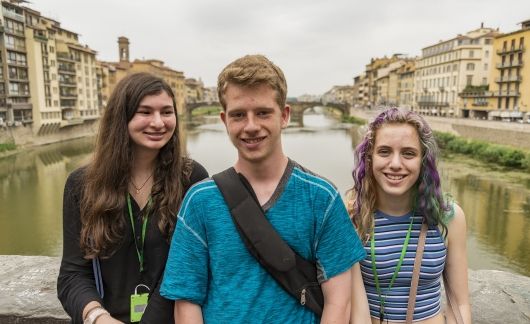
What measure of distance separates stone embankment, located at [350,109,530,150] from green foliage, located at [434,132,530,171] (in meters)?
0.73

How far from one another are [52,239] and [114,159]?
10846 millimetres

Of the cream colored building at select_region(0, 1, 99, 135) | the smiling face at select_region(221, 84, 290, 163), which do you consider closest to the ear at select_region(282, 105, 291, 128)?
the smiling face at select_region(221, 84, 290, 163)

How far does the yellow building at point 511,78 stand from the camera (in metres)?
32.5

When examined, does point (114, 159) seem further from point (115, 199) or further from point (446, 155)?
point (446, 155)

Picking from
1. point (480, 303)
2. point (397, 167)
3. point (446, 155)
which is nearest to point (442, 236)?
point (397, 167)

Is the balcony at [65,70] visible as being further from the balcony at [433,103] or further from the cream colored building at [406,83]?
the cream colored building at [406,83]

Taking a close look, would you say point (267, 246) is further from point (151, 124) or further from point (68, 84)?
point (68, 84)

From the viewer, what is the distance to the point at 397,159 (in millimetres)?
1545

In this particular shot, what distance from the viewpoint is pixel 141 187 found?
1616mm

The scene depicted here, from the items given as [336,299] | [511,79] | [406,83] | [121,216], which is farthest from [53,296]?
[406,83]

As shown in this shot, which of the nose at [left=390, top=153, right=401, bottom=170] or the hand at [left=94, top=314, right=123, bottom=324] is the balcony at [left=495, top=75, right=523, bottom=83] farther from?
the hand at [left=94, top=314, right=123, bottom=324]

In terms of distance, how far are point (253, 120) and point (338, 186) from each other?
567 inches

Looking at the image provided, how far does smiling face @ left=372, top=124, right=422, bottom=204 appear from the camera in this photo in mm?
1544

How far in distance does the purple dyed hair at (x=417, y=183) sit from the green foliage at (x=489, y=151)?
57.3 feet
